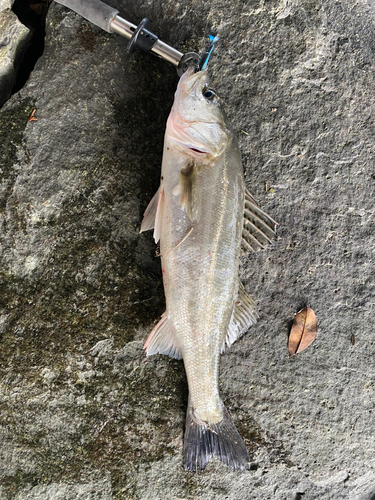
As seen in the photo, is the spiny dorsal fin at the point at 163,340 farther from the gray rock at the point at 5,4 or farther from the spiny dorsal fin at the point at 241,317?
the gray rock at the point at 5,4

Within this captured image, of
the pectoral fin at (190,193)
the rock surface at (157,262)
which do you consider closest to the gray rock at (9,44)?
the rock surface at (157,262)

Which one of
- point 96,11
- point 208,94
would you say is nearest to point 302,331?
point 208,94

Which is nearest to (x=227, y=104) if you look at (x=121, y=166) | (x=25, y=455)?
(x=121, y=166)

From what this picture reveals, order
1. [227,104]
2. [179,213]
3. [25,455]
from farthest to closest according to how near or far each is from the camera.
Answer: [227,104], [25,455], [179,213]

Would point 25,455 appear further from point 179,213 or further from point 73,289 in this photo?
point 179,213

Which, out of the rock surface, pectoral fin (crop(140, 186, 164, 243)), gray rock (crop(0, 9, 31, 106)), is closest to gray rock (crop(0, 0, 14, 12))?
gray rock (crop(0, 9, 31, 106))

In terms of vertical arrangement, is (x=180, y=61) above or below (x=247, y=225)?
above
